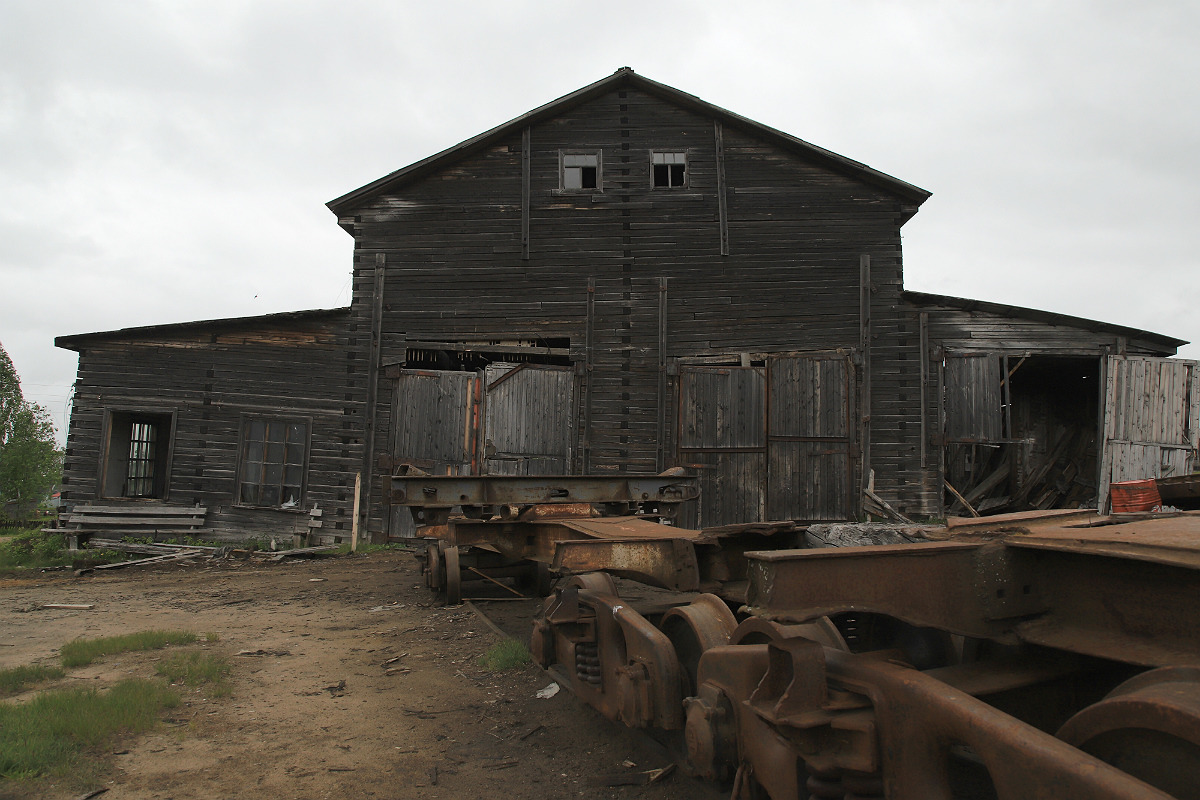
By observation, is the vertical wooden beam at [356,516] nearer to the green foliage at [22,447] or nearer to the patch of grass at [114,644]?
the patch of grass at [114,644]

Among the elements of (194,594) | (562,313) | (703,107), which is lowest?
(194,594)

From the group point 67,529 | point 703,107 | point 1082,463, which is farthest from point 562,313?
point 1082,463

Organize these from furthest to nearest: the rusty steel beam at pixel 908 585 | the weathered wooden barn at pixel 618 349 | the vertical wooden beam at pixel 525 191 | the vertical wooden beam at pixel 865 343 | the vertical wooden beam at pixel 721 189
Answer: the vertical wooden beam at pixel 525 191 < the vertical wooden beam at pixel 721 189 < the weathered wooden barn at pixel 618 349 < the vertical wooden beam at pixel 865 343 < the rusty steel beam at pixel 908 585

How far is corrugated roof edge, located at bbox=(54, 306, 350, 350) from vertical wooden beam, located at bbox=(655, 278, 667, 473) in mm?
6043

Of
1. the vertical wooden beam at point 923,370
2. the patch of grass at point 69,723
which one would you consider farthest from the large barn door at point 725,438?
the patch of grass at point 69,723

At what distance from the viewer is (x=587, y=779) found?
3.45 metres

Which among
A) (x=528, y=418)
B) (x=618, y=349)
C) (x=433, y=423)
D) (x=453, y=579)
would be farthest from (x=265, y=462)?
(x=453, y=579)

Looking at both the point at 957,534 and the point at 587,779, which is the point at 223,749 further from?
the point at 957,534

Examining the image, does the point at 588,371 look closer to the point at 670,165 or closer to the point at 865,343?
the point at 670,165

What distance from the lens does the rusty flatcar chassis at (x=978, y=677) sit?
5.20ft

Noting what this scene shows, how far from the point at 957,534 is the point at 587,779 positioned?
7.12 ft

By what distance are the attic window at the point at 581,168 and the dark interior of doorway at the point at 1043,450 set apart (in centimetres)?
948

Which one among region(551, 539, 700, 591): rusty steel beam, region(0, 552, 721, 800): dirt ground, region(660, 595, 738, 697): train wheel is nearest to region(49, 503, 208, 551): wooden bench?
region(0, 552, 721, 800): dirt ground

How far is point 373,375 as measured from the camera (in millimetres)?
13125
